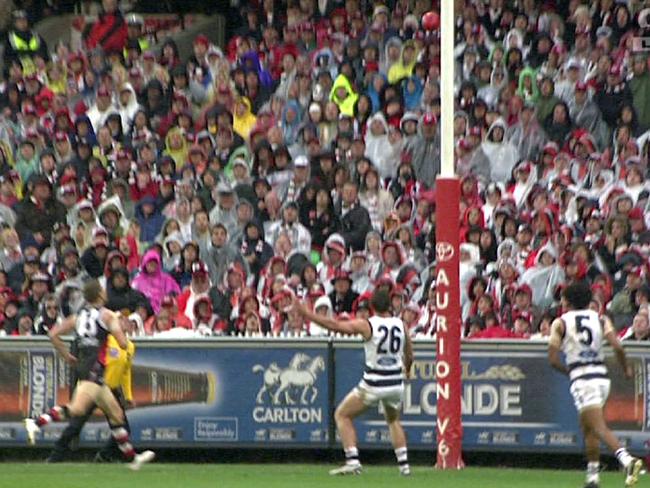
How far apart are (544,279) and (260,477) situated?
16.1ft

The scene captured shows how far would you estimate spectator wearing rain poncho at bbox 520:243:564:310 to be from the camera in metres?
23.0

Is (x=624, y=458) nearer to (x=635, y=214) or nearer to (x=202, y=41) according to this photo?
(x=635, y=214)

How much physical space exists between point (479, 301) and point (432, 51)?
543 cm

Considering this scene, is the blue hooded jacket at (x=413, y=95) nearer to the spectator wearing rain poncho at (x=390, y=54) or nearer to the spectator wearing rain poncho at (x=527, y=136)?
the spectator wearing rain poncho at (x=390, y=54)

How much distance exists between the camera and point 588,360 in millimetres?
18141

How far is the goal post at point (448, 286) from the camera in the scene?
20391 millimetres

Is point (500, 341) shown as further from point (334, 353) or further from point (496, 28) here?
point (496, 28)

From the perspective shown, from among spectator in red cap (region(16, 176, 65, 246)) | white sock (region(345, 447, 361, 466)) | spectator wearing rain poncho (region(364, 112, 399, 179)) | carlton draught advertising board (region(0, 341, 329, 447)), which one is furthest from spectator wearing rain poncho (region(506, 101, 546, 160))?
white sock (region(345, 447, 361, 466))

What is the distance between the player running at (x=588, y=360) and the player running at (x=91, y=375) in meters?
4.69

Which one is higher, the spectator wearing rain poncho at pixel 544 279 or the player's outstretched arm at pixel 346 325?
the spectator wearing rain poncho at pixel 544 279

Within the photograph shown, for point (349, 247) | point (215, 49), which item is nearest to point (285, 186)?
point (349, 247)

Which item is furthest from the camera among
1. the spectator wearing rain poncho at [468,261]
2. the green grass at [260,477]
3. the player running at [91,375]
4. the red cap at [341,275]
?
the red cap at [341,275]

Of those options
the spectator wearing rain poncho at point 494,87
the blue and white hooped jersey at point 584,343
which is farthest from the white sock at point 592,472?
the spectator wearing rain poncho at point 494,87

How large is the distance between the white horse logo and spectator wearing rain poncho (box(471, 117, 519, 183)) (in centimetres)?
445
